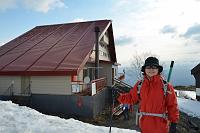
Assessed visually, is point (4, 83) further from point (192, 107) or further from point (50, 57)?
point (192, 107)

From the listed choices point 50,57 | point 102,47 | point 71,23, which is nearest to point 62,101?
point 50,57

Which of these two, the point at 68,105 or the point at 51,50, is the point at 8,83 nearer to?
the point at 51,50

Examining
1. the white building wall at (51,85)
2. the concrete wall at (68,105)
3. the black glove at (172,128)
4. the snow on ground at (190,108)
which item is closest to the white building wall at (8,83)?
the white building wall at (51,85)

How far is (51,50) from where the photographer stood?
1892cm

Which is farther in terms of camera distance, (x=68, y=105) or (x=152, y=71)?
(x=68, y=105)

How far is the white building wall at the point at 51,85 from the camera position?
51.2 feet

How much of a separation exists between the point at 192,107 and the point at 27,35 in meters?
14.6

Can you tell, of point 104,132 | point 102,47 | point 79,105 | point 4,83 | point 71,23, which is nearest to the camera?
point 104,132

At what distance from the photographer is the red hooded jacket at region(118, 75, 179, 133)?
5062mm

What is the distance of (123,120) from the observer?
596 inches

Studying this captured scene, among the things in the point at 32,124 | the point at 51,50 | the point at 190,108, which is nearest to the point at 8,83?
the point at 51,50

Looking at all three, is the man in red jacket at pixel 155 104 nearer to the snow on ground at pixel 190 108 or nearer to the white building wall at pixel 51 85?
the white building wall at pixel 51 85

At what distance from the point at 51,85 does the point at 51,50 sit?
3655 millimetres

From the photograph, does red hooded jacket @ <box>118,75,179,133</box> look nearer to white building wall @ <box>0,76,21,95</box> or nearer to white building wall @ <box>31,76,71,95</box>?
white building wall @ <box>31,76,71,95</box>
